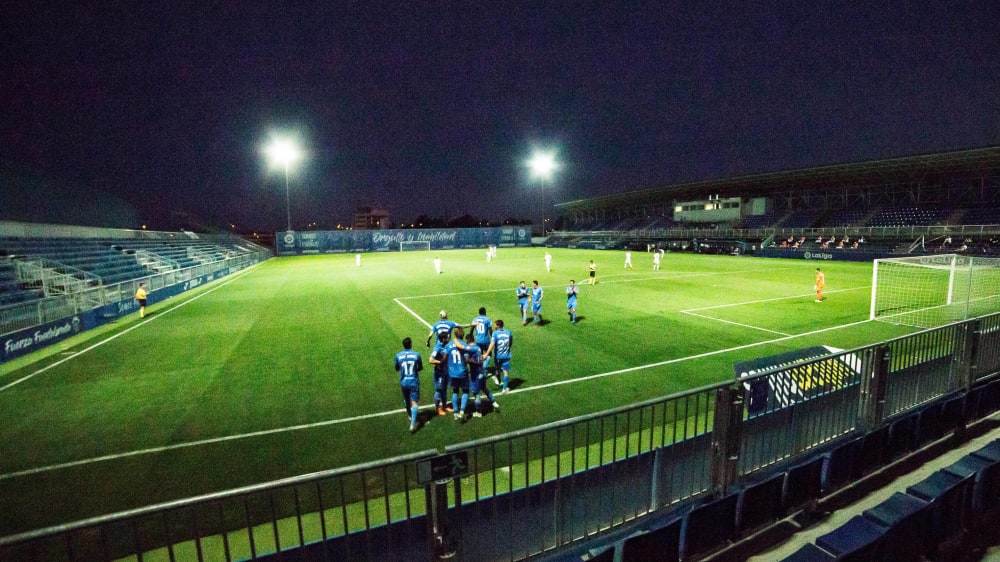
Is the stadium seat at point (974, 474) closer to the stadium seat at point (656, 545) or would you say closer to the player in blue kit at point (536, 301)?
the stadium seat at point (656, 545)

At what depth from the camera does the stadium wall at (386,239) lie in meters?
69.6

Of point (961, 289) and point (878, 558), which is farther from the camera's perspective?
point (961, 289)

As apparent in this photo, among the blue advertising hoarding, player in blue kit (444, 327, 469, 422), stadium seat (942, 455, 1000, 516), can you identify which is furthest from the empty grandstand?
the blue advertising hoarding

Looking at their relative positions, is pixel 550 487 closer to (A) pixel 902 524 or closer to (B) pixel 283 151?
(A) pixel 902 524

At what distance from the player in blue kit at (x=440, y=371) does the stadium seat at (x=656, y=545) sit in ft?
17.6

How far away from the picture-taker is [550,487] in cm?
494

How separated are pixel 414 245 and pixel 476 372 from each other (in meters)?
68.6

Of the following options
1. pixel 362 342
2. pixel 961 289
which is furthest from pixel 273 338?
pixel 961 289

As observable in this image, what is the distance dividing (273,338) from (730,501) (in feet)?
49.9

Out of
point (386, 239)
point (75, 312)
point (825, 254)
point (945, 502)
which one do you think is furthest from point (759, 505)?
point (386, 239)

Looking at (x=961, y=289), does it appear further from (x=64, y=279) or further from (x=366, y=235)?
(x=366, y=235)

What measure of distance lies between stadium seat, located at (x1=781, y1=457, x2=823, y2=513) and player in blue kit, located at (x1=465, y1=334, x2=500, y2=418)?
5.54 metres

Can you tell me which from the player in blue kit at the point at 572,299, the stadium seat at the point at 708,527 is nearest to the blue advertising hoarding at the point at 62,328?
the player in blue kit at the point at 572,299

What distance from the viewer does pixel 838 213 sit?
5712 cm
